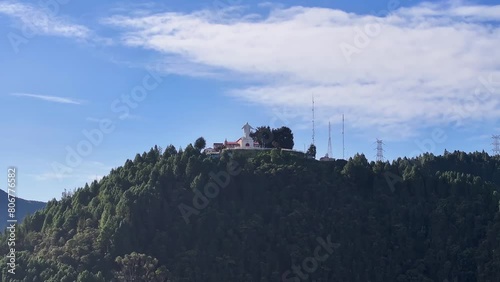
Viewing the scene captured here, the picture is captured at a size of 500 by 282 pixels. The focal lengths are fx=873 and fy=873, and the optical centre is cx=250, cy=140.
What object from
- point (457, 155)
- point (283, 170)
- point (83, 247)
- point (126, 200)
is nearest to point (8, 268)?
point (83, 247)

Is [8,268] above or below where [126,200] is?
below

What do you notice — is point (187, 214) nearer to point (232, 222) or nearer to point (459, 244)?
point (232, 222)

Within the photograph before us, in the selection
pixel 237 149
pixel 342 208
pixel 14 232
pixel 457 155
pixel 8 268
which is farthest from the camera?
pixel 457 155

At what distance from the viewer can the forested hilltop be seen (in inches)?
3735

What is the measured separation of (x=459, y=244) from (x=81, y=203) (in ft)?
150

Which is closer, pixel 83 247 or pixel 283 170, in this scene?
pixel 83 247

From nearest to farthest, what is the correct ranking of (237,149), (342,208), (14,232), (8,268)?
(8,268), (14,232), (342,208), (237,149)

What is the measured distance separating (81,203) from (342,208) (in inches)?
1243

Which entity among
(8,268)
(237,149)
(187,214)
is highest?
(237,149)

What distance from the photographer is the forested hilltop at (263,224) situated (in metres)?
94.9

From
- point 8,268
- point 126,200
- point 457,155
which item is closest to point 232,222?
point 126,200

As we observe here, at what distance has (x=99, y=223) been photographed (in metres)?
99.5

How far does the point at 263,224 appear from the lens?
332ft

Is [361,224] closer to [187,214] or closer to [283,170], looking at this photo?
[283,170]
